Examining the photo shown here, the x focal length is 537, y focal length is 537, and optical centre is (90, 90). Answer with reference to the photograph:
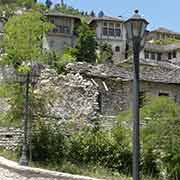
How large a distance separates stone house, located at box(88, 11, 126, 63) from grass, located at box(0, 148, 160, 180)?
53.5m

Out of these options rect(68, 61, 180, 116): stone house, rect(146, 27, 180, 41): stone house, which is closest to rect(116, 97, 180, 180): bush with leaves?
rect(68, 61, 180, 116): stone house

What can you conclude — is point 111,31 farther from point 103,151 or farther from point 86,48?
point 103,151

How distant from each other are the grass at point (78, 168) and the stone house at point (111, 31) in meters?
53.5

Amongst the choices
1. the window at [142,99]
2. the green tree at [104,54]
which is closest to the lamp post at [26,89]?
the window at [142,99]

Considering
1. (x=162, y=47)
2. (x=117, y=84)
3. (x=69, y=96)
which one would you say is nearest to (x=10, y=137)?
(x=69, y=96)

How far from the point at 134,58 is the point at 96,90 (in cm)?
1647

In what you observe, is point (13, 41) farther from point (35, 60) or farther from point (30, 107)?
point (30, 107)

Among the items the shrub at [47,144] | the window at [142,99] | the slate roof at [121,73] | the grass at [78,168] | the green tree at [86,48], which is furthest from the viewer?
the green tree at [86,48]

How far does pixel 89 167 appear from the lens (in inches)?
666

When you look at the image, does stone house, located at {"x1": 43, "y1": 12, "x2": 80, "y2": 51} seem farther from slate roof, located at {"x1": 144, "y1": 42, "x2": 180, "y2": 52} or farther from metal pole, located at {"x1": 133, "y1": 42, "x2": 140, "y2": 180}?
metal pole, located at {"x1": 133, "y1": 42, "x2": 140, "y2": 180}

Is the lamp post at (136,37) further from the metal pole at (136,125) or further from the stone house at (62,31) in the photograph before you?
the stone house at (62,31)

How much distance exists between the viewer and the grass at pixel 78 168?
15836 mm

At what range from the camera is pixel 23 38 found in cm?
1714

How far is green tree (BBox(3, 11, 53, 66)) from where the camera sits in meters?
17.1
